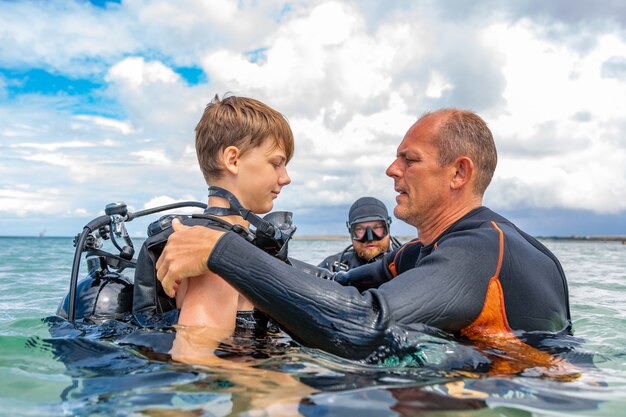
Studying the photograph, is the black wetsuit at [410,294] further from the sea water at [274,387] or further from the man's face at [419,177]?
the man's face at [419,177]

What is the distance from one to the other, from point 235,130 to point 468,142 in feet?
4.49

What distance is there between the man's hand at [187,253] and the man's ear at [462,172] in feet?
4.76

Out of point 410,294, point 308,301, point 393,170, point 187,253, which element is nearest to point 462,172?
point 393,170

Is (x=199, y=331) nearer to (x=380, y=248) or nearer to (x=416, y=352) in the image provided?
(x=416, y=352)

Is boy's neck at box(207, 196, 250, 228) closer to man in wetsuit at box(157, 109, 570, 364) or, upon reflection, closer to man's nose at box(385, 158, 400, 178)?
man in wetsuit at box(157, 109, 570, 364)

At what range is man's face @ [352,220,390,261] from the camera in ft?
23.9

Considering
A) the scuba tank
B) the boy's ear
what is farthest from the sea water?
the boy's ear

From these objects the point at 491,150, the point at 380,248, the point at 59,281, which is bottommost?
the point at 59,281

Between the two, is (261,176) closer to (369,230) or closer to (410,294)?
(410,294)

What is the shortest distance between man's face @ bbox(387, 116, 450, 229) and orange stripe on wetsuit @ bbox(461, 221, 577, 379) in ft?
1.73

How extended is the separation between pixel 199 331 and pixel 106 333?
0.90 metres

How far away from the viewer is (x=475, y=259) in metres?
2.57

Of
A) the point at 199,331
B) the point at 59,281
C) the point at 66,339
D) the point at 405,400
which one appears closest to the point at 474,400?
the point at 405,400

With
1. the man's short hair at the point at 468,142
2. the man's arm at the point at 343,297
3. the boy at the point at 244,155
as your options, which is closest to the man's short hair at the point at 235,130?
the boy at the point at 244,155
